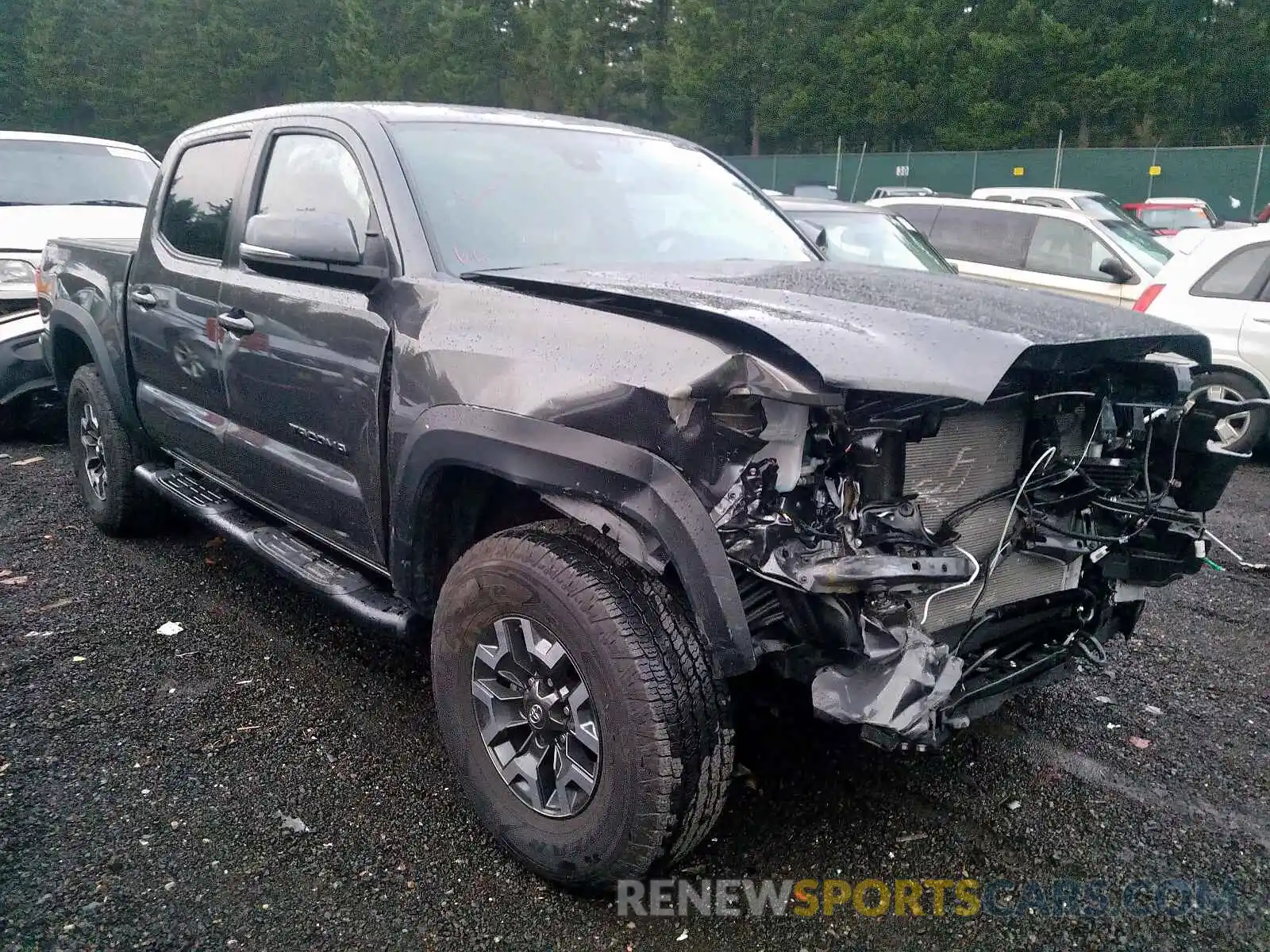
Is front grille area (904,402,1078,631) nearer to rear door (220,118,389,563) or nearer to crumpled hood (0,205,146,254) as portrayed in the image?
rear door (220,118,389,563)

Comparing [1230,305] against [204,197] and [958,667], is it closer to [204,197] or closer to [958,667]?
[958,667]

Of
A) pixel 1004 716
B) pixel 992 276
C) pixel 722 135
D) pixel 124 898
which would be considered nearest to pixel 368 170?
pixel 124 898

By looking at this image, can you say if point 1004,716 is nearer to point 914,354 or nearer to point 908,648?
point 908,648

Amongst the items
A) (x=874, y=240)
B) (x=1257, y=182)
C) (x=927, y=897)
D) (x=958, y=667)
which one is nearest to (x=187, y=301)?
(x=958, y=667)

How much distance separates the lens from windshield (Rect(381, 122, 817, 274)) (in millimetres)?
3039

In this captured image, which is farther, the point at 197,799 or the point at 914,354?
the point at 197,799

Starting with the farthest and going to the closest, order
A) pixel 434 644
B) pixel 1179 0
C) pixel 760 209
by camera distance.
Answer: pixel 1179 0
pixel 760 209
pixel 434 644

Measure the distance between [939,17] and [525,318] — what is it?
42.4 meters

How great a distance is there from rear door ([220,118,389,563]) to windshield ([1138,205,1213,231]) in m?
19.4

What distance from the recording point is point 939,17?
3925 cm

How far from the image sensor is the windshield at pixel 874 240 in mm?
7918

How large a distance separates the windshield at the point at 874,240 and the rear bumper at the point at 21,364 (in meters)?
5.47

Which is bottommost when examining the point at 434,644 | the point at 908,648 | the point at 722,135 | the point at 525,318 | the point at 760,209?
the point at 434,644

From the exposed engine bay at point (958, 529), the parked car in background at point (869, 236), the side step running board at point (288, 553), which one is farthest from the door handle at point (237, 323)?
the parked car in background at point (869, 236)
